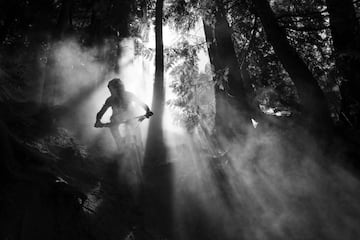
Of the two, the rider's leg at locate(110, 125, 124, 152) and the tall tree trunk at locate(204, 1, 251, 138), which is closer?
the rider's leg at locate(110, 125, 124, 152)

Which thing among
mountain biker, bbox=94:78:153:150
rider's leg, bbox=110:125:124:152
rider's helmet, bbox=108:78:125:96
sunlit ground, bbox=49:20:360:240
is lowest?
sunlit ground, bbox=49:20:360:240

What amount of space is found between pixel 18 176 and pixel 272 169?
5.04 metres

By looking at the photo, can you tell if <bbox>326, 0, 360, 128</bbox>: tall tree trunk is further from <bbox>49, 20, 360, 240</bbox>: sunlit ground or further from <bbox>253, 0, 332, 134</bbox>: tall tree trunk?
<bbox>49, 20, 360, 240</bbox>: sunlit ground

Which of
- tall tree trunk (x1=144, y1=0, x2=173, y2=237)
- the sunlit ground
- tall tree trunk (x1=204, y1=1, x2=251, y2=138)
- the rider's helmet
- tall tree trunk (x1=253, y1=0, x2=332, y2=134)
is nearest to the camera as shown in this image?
the sunlit ground

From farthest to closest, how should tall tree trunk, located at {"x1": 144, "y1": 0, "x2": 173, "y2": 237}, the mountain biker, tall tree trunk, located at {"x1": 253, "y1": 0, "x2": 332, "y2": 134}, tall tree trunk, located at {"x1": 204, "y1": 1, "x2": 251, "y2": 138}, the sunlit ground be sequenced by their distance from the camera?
tall tree trunk, located at {"x1": 204, "y1": 1, "x2": 251, "y2": 138}, the mountain biker, tall tree trunk, located at {"x1": 144, "y1": 0, "x2": 173, "y2": 237}, tall tree trunk, located at {"x1": 253, "y1": 0, "x2": 332, "y2": 134}, the sunlit ground

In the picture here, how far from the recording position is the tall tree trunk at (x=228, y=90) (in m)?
9.35

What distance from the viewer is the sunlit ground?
5.43m

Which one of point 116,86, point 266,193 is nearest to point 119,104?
point 116,86

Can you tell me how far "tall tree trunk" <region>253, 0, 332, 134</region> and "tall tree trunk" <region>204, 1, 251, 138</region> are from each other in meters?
2.19

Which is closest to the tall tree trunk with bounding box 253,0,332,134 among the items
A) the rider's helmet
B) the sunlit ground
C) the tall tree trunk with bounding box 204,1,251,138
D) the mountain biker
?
the sunlit ground

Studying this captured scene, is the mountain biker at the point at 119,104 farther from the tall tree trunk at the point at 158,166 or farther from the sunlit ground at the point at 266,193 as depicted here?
the sunlit ground at the point at 266,193

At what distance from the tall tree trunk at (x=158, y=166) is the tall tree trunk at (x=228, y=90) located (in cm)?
247

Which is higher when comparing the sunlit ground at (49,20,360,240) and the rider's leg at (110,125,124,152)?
the rider's leg at (110,125,124,152)

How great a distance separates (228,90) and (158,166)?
3.43 m
